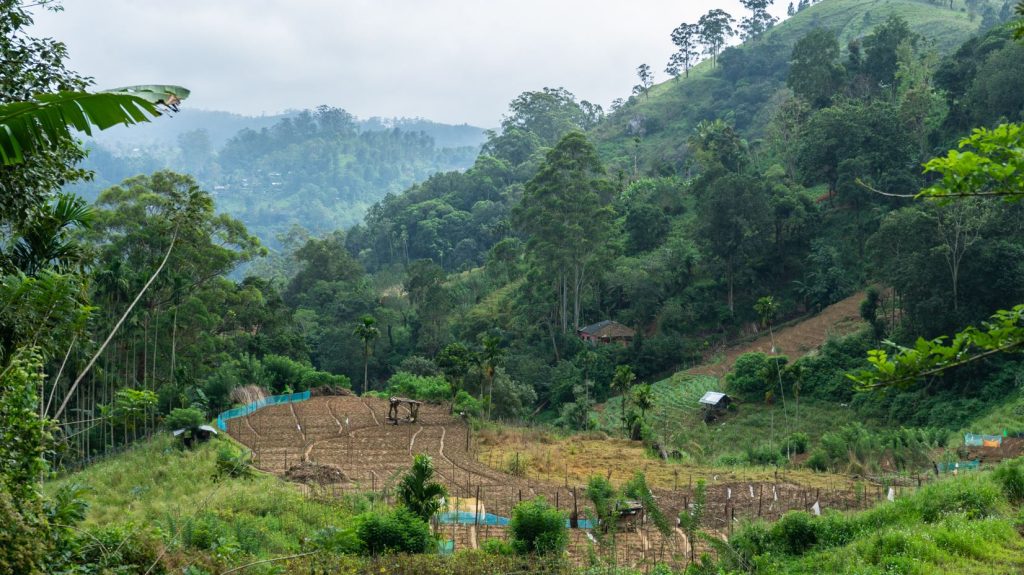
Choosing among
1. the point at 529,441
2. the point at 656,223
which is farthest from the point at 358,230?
the point at 529,441

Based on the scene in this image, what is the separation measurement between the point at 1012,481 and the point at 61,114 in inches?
496

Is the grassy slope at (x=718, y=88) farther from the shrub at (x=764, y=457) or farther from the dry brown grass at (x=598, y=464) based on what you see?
the dry brown grass at (x=598, y=464)

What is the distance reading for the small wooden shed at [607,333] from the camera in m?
39.0

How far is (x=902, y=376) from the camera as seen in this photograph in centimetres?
382

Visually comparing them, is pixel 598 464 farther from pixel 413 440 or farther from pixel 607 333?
pixel 607 333

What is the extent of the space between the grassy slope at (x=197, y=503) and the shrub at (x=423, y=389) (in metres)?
9.14

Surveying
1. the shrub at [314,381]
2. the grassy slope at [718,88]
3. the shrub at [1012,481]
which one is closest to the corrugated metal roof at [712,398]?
the shrub at [314,381]

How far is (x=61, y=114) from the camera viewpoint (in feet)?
15.5

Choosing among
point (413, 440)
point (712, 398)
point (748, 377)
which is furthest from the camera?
point (748, 377)

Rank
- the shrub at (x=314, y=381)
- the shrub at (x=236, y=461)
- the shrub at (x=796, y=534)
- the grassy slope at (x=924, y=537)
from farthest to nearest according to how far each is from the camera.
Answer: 1. the shrub at (x=314, y=381)
2. the shrub at (x=236, y=461)
3. the shrub at (x=796, y=534)
4. the grassy slope at (x=924, y=537)

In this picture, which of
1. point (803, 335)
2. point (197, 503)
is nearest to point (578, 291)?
point (803, 335)

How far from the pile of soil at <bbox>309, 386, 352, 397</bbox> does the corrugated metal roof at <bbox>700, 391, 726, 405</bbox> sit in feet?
41.8

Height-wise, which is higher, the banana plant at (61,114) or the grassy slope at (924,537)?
the banana plant at (61,114)

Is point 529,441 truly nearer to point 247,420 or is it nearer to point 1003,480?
point 247,420
